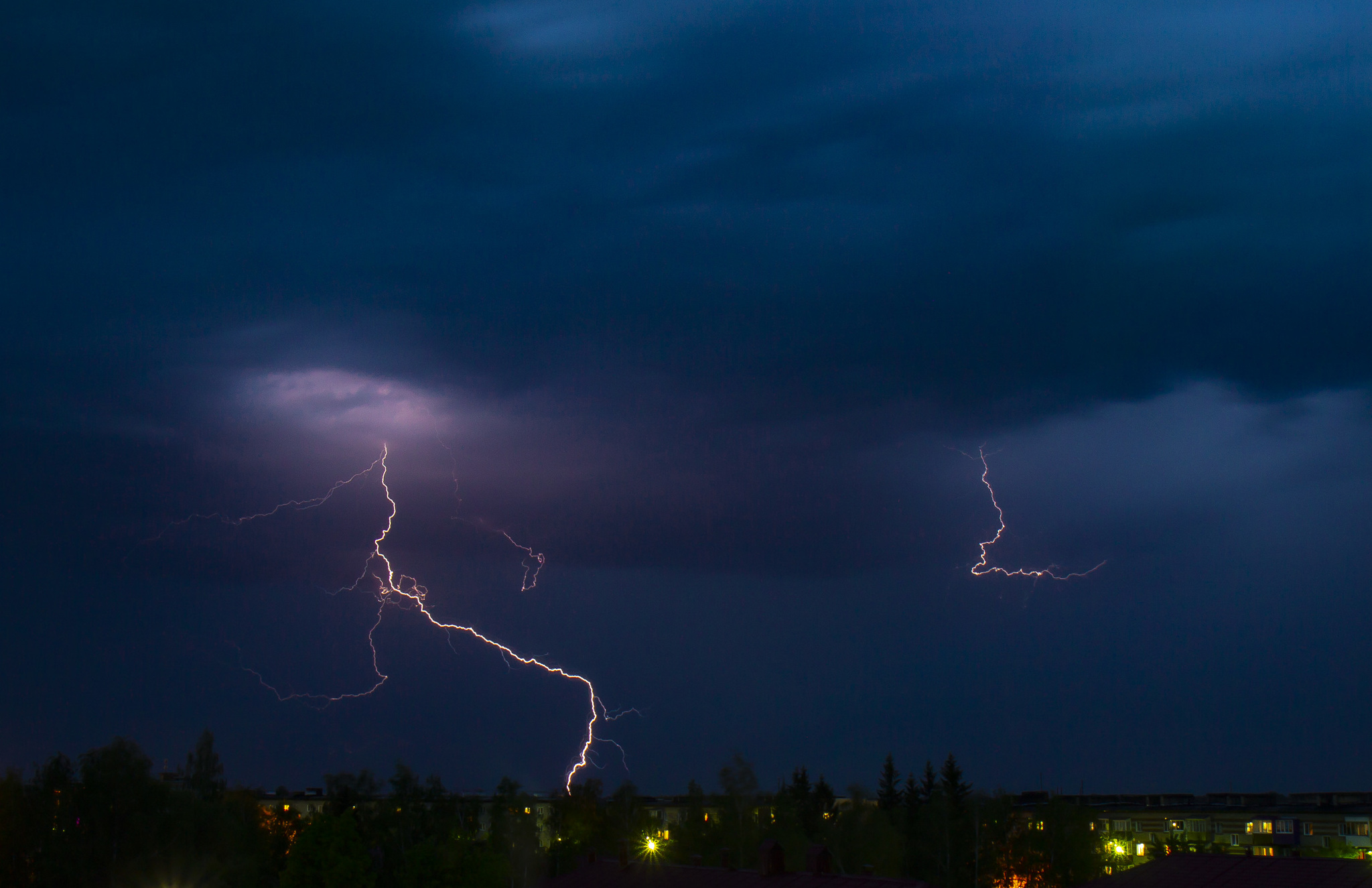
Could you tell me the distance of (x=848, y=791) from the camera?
2744 inches

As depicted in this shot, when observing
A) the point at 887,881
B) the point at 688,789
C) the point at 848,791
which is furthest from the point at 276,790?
the point at 887,881

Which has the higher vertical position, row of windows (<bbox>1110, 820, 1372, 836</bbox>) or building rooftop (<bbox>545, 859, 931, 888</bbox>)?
building rooftop (<bbox>545, 859, 931, 888</bbox>)

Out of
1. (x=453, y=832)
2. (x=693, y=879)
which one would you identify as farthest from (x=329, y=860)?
(x=453, y=832)

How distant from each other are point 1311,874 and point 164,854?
40134mm

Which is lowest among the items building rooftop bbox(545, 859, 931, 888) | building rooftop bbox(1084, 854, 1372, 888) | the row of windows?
the row of windows

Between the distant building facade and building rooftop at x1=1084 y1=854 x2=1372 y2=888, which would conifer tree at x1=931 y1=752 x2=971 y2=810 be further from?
building rooftop at x1=1084 y1=854 x2=1372 y2=888

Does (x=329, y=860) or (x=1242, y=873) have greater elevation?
(x=1242, y=873)

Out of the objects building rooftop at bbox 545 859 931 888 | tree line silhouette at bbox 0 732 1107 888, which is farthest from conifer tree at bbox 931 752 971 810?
building rooftop at bbox 545 859 931 888

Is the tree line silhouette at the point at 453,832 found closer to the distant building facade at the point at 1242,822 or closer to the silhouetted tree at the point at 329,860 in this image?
the silhouetted tree at the point at 329,860

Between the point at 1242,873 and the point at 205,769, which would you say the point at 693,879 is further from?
the point at 205,769

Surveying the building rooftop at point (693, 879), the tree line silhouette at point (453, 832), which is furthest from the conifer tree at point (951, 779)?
the building rooftop at point (693, 879)

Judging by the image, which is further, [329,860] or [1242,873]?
[329,860]

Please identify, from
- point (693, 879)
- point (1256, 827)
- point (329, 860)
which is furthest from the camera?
point (1256, 827)

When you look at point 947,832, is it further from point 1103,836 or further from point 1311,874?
point 1311,874
